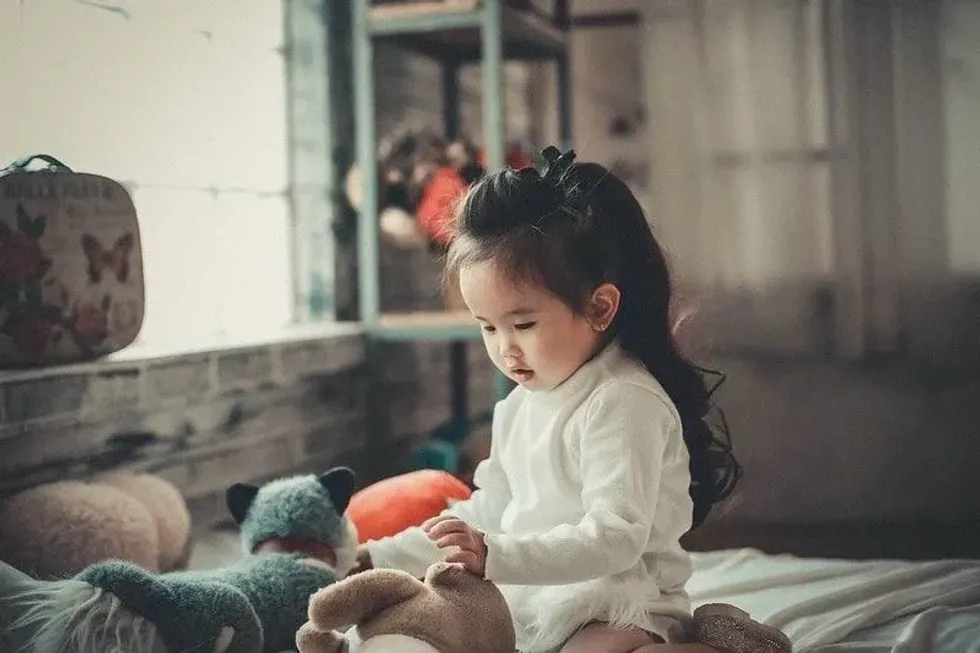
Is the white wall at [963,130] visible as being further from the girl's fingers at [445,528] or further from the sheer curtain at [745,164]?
the girl's fingers at [445,528]

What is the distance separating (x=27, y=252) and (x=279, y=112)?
0.96m

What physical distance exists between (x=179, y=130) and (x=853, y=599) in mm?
A: 1350

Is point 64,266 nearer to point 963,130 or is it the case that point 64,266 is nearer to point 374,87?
point 374,87

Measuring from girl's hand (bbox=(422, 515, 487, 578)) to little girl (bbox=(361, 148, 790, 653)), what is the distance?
28 millimetres

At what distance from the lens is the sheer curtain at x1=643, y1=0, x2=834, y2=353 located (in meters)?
3.01

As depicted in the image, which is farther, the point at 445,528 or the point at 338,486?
the point at 338,486

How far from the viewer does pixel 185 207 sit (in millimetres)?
2127

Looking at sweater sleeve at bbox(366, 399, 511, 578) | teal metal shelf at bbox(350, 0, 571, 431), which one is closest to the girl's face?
sweater sleeve at bbox(366, 399, 511, 578)

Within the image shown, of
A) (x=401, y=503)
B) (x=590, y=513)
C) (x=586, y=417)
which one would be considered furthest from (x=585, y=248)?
(x=401, y=503)

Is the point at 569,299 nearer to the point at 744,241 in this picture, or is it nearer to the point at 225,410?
the point at 225,410

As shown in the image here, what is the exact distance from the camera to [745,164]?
3047 millimetres

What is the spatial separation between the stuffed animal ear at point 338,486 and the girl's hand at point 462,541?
1.03 ft

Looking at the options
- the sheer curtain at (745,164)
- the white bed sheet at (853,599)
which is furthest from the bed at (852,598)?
the sheer curtain at (745,164)

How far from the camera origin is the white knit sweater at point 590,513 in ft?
3.87
